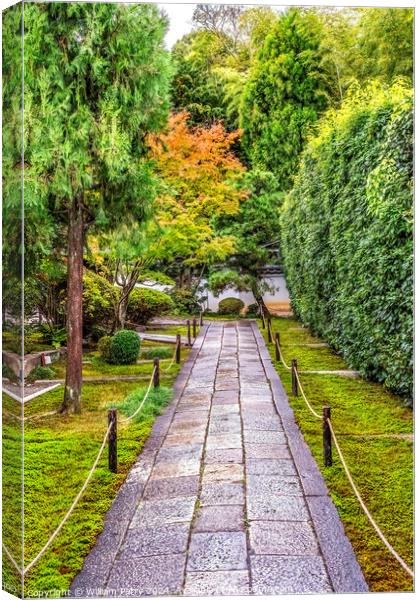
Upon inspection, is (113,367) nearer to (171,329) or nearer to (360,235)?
(171,329)

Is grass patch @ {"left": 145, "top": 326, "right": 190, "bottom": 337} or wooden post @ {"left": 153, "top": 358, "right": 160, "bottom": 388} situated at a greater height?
grass patch @ {"left": 145, "top": 326, "right": 190, "bottom": 337}

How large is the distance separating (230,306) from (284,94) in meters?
1.44

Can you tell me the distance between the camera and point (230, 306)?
12.1 feet

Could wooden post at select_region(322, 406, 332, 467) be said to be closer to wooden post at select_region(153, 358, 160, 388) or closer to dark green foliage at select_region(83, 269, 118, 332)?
wooden post at select_region(153, 358, 160, 388)

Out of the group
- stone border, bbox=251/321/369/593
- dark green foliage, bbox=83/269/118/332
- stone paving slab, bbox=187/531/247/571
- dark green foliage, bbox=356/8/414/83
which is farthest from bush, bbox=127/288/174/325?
dark green foliage, bbox=356/8/414/83

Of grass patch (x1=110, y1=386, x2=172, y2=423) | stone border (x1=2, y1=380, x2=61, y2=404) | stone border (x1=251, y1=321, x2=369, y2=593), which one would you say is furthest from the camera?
grass patch (x1=110, y1=386, x2=172, y2=423)

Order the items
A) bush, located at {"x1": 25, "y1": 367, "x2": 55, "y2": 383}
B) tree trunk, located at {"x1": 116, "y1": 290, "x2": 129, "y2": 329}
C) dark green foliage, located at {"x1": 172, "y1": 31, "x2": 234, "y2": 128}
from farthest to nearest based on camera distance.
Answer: tree trunk, located at {"x1": 116, "y1": 290, "x2": 129, "y2": 329}, dark green foliage, located at {"x1": 172, "y1": 31, "x2": 234, "y2": 128}, bush, located at {"x1": 25, "y1": 367, "x2": 55, "y2": 383}

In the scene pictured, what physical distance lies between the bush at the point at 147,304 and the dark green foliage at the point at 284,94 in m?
1.11

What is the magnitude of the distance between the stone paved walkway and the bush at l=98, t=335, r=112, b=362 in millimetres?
588

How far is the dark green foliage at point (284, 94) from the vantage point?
10.9ft

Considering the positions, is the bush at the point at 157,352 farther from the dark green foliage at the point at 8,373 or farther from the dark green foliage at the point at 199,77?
Result: the dark green foliage at the point at 199,77

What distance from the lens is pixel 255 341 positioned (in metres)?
3.77

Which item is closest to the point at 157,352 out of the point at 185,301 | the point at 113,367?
the point at 113,367

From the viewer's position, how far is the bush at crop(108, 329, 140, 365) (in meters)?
3.84
